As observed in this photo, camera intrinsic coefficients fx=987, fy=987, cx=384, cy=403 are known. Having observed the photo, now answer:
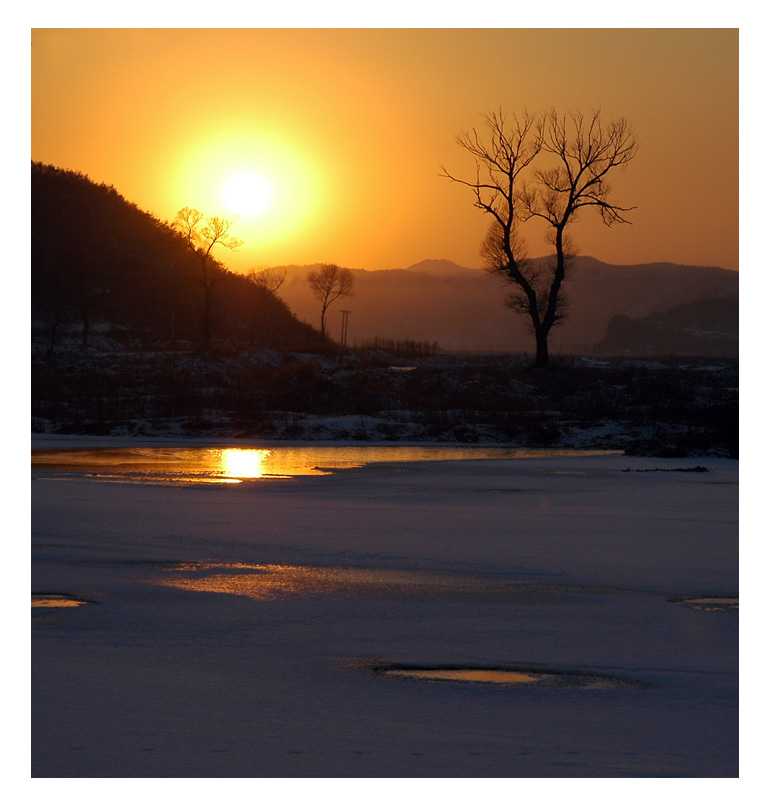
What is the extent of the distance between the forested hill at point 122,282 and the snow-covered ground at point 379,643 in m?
68.6

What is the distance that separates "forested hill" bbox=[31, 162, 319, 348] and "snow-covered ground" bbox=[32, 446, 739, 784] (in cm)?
6863

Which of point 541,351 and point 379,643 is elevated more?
point 541,351

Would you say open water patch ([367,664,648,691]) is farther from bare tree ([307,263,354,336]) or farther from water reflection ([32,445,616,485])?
bare tree ([307,263,354,336])

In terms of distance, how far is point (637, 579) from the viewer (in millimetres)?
8953

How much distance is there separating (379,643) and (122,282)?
301 feet

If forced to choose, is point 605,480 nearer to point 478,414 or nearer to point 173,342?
point 478,414

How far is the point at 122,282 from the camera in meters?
93.9

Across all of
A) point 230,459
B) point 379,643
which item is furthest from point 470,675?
point 230,459

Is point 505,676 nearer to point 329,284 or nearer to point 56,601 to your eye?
point 56,601

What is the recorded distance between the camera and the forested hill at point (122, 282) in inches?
3376

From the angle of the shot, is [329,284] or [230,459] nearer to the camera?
[230,459]

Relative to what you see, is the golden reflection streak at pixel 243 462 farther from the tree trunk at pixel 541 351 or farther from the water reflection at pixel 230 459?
the tree trunk at pixel 541 351

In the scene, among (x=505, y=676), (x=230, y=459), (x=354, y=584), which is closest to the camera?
(x=505, y=676)

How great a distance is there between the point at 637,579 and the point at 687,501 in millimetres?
6125
